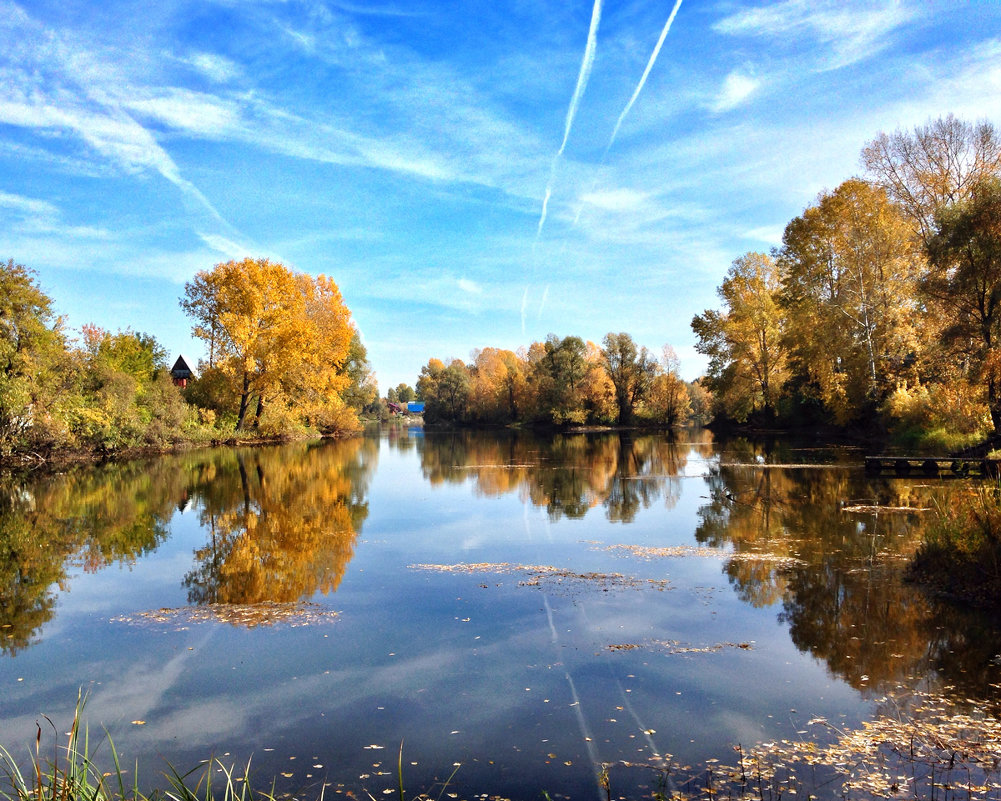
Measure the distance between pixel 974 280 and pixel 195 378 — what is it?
4552 centimetres

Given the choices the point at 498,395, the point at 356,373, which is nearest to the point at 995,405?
→ the point at 356,373

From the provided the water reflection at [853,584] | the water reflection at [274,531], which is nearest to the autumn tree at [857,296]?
the water reflection at [853,584]

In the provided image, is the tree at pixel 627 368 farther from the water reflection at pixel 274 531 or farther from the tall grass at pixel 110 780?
the tall grass at pixel 110 780

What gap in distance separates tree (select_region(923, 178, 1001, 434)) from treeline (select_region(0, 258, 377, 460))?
34940 millimetres

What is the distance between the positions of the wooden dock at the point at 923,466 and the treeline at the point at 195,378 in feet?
106

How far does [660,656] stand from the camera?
6906 mm

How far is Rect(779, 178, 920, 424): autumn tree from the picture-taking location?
32.5 m

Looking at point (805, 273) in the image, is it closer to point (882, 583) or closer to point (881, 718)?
point (882, 583)

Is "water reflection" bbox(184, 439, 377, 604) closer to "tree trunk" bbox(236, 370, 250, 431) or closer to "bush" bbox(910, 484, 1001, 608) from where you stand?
"bush" bbox(910, 484, 1001, 608)

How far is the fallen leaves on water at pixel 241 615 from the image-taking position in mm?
8344

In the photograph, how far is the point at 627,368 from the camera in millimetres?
71750

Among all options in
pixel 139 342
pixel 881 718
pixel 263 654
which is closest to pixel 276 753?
pixel 263 654

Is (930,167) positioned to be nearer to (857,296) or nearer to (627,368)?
(857,296)

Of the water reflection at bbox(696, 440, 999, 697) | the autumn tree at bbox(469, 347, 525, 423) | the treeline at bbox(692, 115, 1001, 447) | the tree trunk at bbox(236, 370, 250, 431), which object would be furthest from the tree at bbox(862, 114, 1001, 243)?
the autumn tree at bbox(469, 347, 525, 423)
